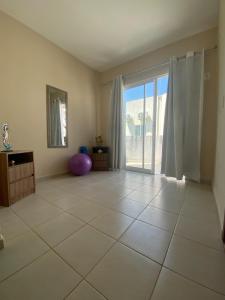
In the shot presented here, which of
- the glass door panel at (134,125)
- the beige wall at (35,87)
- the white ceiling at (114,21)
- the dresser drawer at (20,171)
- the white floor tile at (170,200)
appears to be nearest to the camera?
the white floor tile at (170,200)

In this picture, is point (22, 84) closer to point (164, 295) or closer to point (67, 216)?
point (67, 216)

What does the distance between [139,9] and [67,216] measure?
9.63 ft

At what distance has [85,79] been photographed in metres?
3.44

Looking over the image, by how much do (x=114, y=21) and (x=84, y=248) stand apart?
120 inches

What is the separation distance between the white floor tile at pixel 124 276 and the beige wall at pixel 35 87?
222 cm

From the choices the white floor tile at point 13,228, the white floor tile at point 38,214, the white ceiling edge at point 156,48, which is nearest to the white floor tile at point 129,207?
the white floor tile at point 38,214

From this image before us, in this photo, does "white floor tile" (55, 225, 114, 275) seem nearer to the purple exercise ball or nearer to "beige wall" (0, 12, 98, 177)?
the purple exercise ball

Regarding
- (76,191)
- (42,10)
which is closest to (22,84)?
(42,10)

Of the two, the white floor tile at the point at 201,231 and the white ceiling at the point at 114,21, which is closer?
the white floor tile at the point at 201,231

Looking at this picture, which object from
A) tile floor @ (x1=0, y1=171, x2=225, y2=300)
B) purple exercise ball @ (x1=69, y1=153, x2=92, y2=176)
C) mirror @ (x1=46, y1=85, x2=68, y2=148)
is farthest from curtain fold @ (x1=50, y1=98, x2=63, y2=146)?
tile floor @ (x1=0, y1=171, x2=225, y2=300)

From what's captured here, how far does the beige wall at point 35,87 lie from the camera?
2098 millimetres

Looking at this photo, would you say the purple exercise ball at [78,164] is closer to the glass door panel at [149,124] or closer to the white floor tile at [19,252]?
the glass door panel at [149,124]

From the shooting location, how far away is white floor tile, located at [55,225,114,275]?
84cm

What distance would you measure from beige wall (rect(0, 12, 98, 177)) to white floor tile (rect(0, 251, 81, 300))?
1960mm
